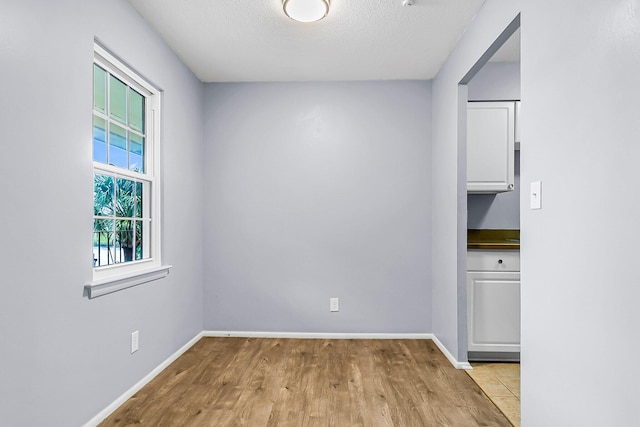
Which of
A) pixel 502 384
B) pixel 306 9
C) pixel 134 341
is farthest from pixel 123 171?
pixel 502 384

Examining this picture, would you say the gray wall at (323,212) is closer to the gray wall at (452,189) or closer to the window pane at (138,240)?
the gray wall at (452,189)

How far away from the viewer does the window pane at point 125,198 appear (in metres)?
2.51

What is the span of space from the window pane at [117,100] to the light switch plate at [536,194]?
7.80 feet

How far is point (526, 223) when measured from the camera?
1.86 meters

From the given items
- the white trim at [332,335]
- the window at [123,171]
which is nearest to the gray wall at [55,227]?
the window at [123,171]

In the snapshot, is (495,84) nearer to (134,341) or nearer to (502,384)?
(502,384)

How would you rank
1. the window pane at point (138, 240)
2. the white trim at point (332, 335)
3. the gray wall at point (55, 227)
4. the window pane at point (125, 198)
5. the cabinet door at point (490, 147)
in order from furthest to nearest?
the white trim at point (332, 335) → the cabinet door at point (490, 147) → the window pane at point (138, 240) → the window pane at point (125, 198) → the gray wall at point (55, 227)

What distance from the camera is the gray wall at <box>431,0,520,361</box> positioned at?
2.82m

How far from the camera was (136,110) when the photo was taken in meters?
2.75

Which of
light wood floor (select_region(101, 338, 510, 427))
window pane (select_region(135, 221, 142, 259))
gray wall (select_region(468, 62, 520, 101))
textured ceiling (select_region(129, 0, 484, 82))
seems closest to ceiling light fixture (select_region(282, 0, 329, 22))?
textured ceiling (select_region(129, 0, 484, 82))

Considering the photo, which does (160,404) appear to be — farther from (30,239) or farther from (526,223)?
(526,223)

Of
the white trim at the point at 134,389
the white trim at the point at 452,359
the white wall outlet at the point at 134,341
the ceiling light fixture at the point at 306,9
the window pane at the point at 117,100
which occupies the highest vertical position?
the ceiling light fixture at the point at 306,9

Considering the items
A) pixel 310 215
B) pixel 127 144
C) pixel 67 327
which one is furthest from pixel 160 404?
pixel 310 215

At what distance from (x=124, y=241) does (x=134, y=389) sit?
37.2 inches
